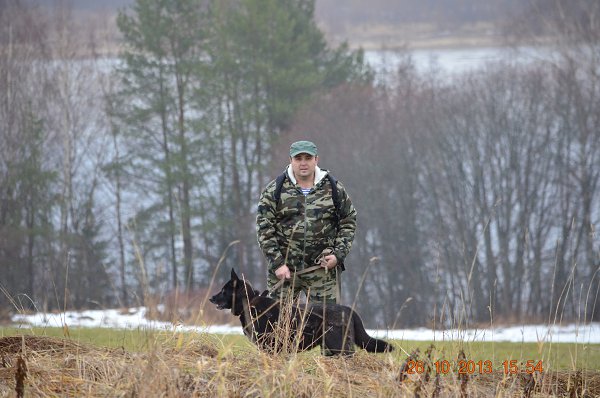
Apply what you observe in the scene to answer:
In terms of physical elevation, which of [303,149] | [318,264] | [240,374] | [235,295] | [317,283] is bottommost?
[240,374]

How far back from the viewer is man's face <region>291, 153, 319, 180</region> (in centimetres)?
639

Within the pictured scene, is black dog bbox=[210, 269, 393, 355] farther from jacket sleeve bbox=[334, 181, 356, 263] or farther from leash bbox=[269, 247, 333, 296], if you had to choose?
jacket sleeve bbox=[334, 181, 356, 263]

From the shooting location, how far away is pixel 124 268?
41.3 m

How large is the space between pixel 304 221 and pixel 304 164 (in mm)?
430

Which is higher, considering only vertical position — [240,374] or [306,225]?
[306,225]

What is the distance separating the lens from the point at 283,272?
6117mm

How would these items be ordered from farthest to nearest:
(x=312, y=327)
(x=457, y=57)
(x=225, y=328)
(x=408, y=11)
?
(x=408, y=11) < (x=457, y=57) < (x=225, y=328) < (x=312, y=327)

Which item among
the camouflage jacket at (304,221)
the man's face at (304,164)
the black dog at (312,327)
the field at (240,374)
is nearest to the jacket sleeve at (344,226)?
the camouflage jacket at (304,221)

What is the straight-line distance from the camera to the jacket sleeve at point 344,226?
6.45 metres

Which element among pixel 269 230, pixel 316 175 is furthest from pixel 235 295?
pixel 316 175

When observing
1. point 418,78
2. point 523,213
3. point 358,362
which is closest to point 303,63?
point 418,78
